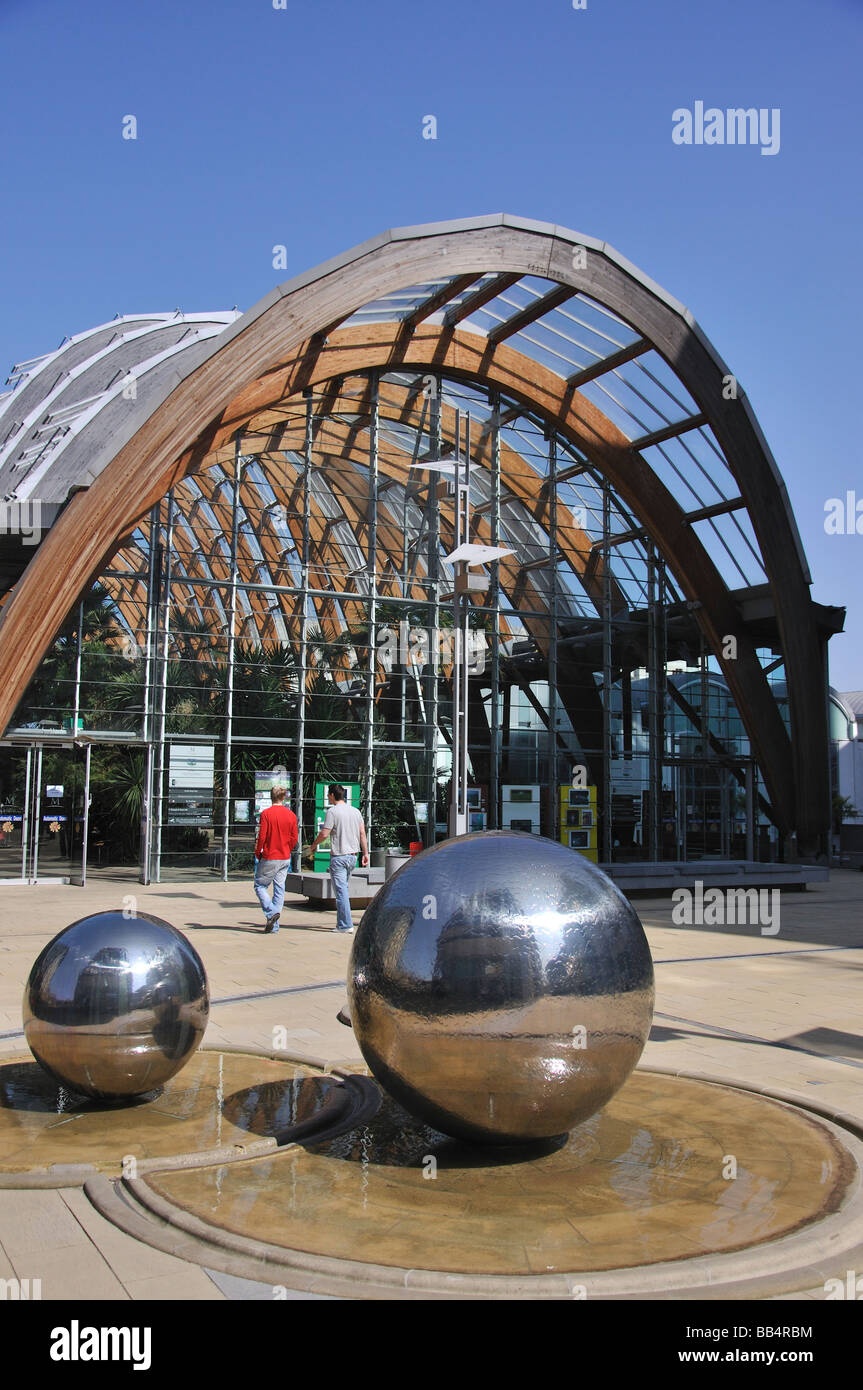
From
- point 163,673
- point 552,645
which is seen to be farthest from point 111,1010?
point 552,645

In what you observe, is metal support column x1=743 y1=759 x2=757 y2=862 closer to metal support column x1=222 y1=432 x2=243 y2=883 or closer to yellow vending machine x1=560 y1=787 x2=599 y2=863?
yellow vending machine x1=560 y1=787 x2=599 y2=863

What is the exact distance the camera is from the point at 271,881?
14305 millimetres

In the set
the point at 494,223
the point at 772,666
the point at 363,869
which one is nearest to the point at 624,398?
the point at 494,223

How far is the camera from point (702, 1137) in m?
5.75

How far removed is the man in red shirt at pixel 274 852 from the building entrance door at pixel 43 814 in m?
7.96

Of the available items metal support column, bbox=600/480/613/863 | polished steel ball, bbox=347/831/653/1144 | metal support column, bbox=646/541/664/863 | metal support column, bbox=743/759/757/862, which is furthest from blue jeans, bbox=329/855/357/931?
metal support column, bbox=743/759/757/862

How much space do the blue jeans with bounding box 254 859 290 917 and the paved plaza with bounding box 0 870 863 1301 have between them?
36 cm

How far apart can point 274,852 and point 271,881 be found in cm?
50

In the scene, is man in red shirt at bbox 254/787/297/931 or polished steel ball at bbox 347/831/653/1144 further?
man in red shirt at bbox 254/787/297/931

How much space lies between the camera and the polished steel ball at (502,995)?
16.3 feet

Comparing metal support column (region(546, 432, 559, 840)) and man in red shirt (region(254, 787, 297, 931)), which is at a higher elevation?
metal support column (region(546, 432, 559, 840))

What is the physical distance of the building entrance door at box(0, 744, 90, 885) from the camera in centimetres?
2233

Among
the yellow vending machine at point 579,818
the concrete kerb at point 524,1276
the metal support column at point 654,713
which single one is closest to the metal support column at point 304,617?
the yellow vending machine at point 579,818
